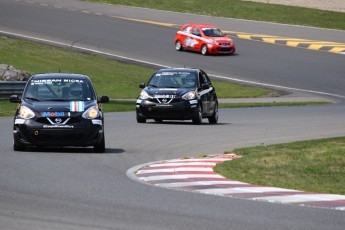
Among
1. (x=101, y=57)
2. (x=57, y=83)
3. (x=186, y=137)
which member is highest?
(x=57, y=83)

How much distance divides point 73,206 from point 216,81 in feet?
110

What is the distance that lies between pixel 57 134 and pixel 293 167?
461 cm

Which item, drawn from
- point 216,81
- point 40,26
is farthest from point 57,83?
point 40,26

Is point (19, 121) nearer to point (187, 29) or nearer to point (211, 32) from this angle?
point (211, 32)

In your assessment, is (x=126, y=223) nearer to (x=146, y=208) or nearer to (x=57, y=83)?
(x=146, y=208)

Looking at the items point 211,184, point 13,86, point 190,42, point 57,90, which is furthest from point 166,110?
point 190,42

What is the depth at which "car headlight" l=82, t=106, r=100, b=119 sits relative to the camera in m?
19.7

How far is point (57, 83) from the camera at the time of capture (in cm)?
2067

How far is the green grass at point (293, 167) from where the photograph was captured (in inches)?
589

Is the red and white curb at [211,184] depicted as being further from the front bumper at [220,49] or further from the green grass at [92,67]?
the front bumper at [220,49]

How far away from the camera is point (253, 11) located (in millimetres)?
64125

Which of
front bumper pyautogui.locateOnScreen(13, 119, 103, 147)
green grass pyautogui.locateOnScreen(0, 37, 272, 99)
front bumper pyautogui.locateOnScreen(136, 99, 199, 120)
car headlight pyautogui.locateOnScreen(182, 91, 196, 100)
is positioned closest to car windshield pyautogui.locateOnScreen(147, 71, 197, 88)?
car headlight pyautogui.locateOnScreen(182, 91, 196, 100)

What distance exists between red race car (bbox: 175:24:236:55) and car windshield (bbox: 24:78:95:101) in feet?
104

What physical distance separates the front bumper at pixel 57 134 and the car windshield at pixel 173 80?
956 centimetres
